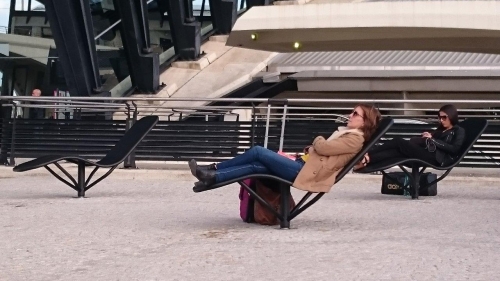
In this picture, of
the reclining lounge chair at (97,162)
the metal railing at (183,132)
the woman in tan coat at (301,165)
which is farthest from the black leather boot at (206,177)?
the metal railing at (183,132)

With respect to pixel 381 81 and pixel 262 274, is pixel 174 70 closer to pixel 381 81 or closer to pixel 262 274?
pixel 381 81

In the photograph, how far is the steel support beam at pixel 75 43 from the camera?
2212 centimetres

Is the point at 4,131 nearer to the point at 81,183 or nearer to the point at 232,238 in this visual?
A: the point at 81,183

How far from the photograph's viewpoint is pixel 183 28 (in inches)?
1220

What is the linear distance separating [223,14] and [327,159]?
27.4 meters

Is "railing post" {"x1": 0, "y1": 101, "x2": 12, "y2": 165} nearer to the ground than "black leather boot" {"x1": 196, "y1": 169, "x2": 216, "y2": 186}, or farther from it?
nearer to the ground

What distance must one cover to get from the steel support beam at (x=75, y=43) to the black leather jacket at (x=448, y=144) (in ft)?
42.3

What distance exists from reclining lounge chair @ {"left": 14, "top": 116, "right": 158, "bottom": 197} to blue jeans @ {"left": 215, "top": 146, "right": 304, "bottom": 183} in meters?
2.81

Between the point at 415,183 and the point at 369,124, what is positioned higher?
the point at 369,124

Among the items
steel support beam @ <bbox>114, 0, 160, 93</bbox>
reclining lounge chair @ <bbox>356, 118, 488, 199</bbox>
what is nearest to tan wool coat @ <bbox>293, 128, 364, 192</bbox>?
reclining lounge chair @ <bbox>356, 118, 488, 199</bbox>

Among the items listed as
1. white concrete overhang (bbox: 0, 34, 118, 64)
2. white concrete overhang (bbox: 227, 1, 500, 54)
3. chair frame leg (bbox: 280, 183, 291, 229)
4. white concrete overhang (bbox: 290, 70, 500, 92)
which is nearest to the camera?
chair frame leg (bbox: 280, 183, 291, 229)

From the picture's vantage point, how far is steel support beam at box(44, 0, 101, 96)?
22.1 metres

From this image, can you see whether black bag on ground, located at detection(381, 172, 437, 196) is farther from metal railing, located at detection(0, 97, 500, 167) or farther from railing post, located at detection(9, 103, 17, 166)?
railing post, located at detection(9, 103, 17, 166)

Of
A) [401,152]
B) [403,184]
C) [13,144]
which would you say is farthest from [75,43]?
[401,152]
